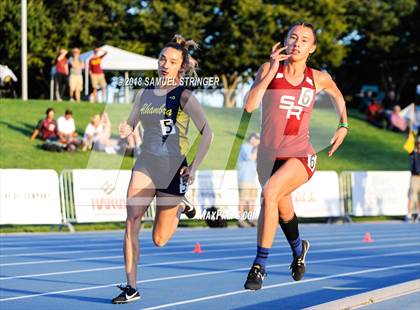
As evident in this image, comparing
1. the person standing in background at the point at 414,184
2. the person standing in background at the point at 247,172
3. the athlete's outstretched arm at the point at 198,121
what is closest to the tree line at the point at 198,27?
the person standing in background at the point at 414,184

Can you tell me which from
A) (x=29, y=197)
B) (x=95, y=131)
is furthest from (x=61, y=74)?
(x=29, y=197)

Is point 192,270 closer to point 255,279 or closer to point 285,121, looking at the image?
point 255,279

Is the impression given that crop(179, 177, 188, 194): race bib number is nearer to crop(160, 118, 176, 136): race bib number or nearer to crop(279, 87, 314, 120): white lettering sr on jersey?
crop(160, 118, 176, 136): race bib number

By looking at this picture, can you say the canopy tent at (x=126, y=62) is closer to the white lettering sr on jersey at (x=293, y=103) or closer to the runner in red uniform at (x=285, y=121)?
the runner in red uniform at (x=285, y=121)

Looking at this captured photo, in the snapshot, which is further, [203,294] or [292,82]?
[203,294]

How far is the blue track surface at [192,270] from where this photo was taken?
383 inches

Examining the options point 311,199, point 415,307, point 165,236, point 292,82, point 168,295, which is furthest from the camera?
point 311,199

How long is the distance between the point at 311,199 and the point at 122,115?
22.1 ft

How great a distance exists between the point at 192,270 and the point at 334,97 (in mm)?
6531

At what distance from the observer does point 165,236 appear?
294 inches

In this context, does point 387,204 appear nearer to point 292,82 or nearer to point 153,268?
point 153,268

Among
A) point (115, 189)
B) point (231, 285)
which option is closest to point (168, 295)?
point (231, 285)

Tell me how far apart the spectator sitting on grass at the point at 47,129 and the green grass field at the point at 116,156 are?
229 millimetres

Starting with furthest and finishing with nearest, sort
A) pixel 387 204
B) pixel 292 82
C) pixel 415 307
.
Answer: pixel 387 204
pixel 415 307
pixel 292 82
